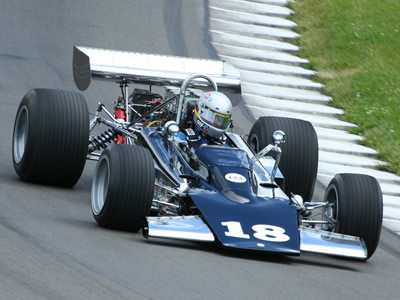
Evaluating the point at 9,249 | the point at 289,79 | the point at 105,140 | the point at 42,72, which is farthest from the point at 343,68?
the point at 9,249

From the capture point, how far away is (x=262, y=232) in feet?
26.7

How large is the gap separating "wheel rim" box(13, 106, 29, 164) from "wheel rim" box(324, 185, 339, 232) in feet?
10.8

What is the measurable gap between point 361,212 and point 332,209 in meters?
0.42

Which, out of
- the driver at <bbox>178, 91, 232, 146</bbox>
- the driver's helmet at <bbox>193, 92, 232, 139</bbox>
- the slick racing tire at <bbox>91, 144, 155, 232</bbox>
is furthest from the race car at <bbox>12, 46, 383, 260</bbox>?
the driver's helmet at <bbox>193, 92, 232, 139</bbox>

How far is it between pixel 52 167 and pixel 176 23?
8.57 m

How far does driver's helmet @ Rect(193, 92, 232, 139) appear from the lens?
9.45m

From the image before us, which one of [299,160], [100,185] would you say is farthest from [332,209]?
[100,185]

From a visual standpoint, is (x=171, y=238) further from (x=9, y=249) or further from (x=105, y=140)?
(x=105, y=140)

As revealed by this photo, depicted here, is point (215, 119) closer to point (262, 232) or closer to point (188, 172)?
point (188, 172)

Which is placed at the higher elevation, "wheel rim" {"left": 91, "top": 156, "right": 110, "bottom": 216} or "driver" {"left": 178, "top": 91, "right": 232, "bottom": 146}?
"driver" {"left": 178, "top": 91, "right": 232, "bottom": 146}

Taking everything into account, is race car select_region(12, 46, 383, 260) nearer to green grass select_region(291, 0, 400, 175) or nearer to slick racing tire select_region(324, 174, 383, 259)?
slick racing tire select_region(324, 174, 383, 259)

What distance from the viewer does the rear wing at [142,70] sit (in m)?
10.6

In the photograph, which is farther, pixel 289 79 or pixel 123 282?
pixel 289 79

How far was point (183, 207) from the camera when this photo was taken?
8.73 m
